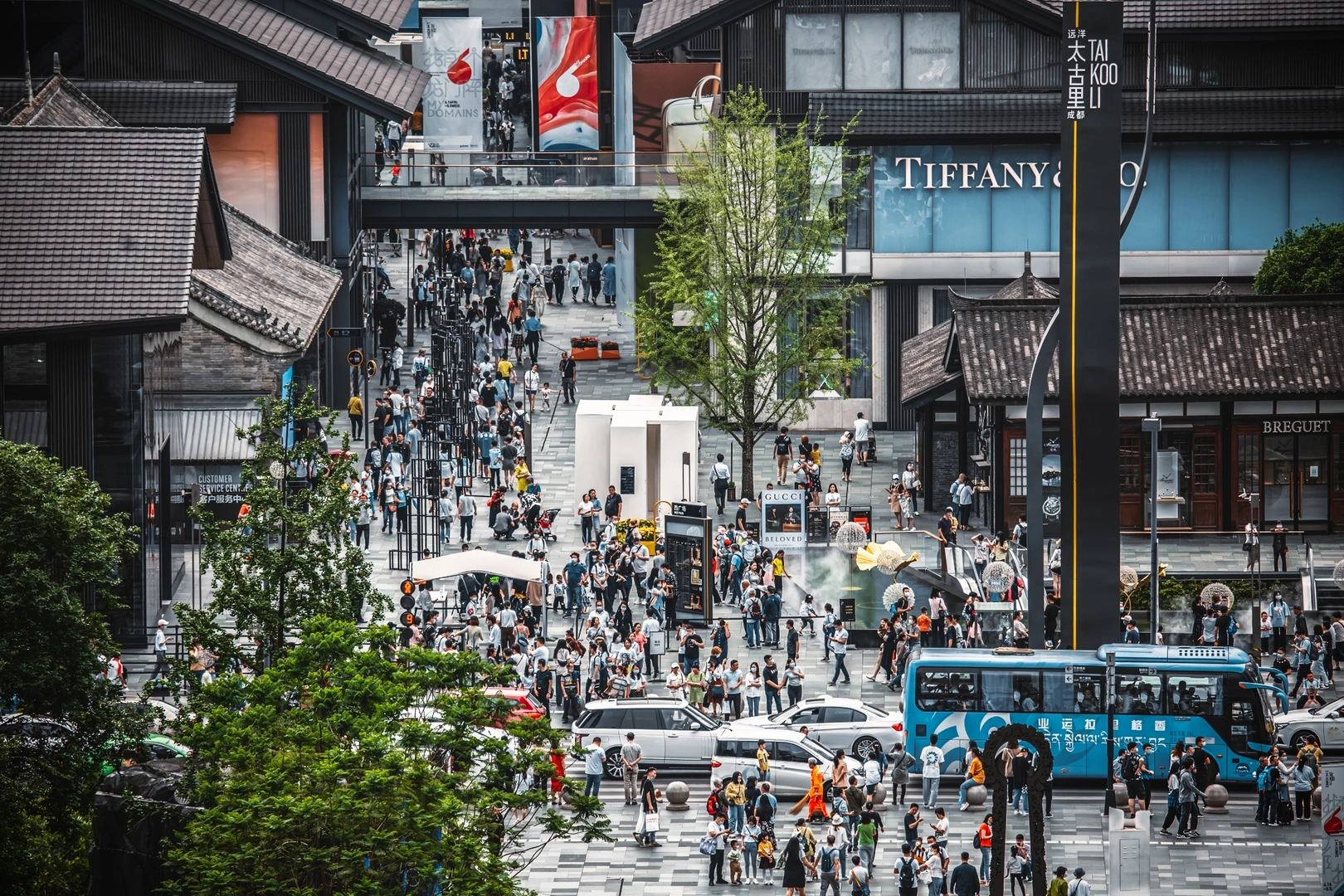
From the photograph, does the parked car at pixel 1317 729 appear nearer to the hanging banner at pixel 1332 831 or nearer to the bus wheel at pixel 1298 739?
the bus wheel at pixel 1298 739

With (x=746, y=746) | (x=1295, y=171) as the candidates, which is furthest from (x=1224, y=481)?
(x=746, y=746)

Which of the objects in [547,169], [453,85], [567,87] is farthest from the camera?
[567,87]

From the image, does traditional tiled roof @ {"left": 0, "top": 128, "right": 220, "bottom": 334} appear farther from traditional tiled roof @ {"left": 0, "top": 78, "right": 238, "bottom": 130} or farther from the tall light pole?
the tall light pole

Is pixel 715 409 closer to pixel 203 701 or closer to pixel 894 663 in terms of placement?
pixel 894 663

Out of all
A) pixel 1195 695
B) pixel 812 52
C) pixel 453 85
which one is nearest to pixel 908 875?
pixel 1195 695

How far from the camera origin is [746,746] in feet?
140

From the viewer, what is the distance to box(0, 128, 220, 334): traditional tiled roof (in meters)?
46.8

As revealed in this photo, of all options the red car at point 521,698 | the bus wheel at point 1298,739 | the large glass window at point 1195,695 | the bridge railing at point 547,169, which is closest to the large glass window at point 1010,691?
the large glass window at point 1195,695

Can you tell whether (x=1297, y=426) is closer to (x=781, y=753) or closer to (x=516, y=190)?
(x=781, y=753)

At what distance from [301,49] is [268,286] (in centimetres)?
936

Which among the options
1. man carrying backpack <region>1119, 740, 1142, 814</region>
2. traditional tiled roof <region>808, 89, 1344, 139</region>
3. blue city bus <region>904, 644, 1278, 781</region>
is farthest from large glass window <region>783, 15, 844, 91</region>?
man carrying backpack <region>1119, 740, 1142, 814</region>

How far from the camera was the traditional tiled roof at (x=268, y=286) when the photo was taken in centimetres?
5956

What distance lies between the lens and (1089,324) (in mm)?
43219

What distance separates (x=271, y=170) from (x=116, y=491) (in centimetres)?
2275
